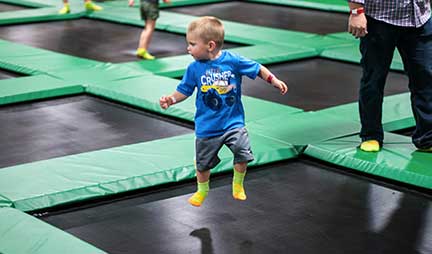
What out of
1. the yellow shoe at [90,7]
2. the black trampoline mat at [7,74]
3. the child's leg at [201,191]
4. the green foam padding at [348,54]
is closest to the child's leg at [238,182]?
the child's leg at [201,191]

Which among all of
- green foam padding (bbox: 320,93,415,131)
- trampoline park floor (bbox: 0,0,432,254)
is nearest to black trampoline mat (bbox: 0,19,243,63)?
trampoline park floor (bbox: 0,0,432,254)

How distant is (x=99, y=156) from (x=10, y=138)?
70 cm

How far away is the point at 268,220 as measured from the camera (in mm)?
3326

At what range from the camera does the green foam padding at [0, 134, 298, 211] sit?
11.4 feet

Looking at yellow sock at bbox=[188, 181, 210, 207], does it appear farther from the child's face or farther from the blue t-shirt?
the child's face

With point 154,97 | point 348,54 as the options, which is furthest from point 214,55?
point 348,54

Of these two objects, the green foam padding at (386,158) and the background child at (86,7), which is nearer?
the green foam padding at (386,158)

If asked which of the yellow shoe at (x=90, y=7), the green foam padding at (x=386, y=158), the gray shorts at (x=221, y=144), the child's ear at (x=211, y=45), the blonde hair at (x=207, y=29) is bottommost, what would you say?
the yellow shoe at (x=90, y=7)

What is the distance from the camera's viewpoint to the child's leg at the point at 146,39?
6500mm

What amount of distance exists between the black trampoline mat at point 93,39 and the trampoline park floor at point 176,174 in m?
0.46

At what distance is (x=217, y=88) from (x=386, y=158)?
3.92ft

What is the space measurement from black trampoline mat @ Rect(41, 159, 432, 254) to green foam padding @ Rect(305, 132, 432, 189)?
11cm

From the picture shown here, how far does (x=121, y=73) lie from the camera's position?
19.1ft

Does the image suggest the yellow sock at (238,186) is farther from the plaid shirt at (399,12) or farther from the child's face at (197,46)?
the plaid shirt at (399,12)
